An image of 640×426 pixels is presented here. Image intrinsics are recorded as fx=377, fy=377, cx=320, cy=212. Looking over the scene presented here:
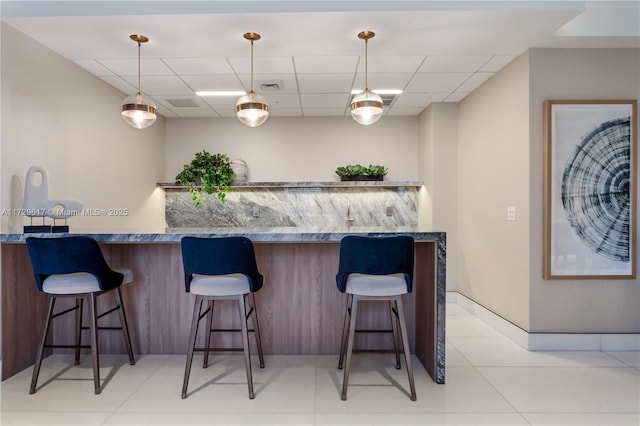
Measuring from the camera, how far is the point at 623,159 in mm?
3086

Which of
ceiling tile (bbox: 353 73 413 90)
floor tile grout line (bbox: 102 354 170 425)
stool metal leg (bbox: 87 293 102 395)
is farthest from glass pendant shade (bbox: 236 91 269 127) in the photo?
floor tile grout line (bbox: 102 354 170 425)

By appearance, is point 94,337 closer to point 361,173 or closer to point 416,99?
point 361,173

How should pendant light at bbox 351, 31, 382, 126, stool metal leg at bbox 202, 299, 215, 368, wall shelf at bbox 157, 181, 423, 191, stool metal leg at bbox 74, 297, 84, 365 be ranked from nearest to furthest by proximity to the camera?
stool metal leg at bbox 202, 299, 215, 368 → stool metal leg at bbox 74, 297, 84, 365 → pendant light at bbox 351, 31, 382, 126 → wall shelf at bbox 157, 181, 423, 191

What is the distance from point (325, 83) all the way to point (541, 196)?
231cm

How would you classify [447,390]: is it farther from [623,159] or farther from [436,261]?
[623,159]

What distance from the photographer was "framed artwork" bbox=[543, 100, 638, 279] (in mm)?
3090

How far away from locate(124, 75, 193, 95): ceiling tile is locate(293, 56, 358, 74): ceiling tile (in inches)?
51.8

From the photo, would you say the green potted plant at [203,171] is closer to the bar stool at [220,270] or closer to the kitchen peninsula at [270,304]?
the kitchen peninsula at [270,304]

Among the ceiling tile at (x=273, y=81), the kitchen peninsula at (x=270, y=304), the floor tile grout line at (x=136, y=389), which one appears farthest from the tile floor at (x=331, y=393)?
the ceiling tile at (x=273, y=81)

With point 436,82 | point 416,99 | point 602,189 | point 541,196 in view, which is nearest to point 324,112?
point 416,99

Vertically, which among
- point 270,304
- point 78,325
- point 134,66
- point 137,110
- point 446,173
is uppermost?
point 134,66

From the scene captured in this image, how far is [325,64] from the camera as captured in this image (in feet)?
11.3

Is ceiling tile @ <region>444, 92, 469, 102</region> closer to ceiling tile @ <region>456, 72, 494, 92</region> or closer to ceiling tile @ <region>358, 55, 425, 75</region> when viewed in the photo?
ceiling tile @ <region>456, 72, 494, 92</region>

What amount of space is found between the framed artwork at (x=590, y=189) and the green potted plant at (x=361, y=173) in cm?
236
